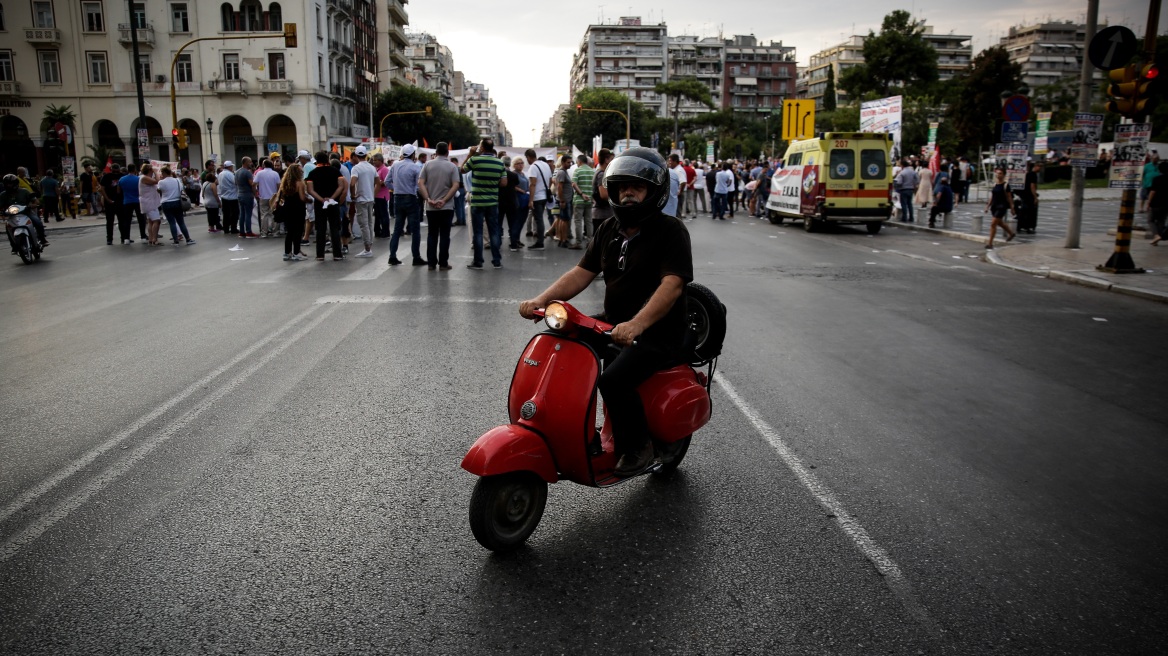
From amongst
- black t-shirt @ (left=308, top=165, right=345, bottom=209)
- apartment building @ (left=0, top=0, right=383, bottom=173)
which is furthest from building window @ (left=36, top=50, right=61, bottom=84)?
black t-shirt @ (left=308, top=165, right=345, bottom=209)

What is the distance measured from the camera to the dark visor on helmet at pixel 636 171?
146 inches

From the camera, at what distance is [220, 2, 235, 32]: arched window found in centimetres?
5675

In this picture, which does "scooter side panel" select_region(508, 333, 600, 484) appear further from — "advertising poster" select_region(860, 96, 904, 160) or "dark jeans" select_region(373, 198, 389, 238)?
"advertising poster" select_region(860, 96, 904, 160)

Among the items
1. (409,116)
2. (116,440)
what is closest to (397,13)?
(409,116)

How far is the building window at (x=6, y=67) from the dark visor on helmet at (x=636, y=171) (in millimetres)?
66143

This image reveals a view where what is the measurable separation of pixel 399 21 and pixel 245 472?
9754cm

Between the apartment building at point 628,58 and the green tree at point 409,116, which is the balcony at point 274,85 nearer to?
the green tree at point 409,116

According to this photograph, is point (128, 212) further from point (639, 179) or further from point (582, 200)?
point (639, 179)

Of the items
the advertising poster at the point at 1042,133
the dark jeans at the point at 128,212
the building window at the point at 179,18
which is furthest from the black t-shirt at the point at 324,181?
the building window at the point at 179,18

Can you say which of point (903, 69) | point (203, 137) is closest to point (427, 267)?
point (203, 137)

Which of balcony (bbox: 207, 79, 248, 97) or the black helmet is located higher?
balcony (bbox: 207, 79, 248, 97)

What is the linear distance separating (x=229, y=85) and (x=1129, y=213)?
56.9 m

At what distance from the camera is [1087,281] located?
12.3 m

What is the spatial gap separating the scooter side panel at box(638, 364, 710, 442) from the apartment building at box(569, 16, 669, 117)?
5726 inches
